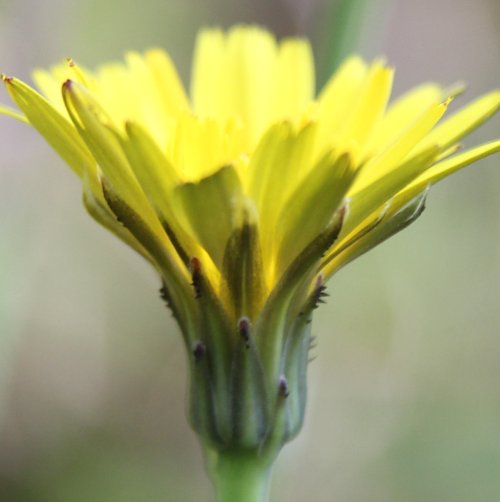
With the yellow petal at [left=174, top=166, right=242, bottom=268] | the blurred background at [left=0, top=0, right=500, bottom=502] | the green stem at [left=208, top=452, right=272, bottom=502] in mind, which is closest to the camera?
the yellow petal at [left=174, top=166, right=242, bottom=268]

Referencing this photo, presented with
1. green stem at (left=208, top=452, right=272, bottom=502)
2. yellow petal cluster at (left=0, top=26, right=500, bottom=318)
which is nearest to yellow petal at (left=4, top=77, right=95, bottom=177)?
yellow petal cluster at (left=0, top=26, right=500, bottom=318)

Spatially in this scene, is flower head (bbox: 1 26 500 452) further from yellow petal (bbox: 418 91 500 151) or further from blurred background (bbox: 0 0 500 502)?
blurred background (bbox: 0 0 500 502)

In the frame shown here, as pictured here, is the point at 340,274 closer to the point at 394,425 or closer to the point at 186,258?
the point at 394,425

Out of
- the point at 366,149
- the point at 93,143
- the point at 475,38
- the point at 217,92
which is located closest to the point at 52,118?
the point at 93,143

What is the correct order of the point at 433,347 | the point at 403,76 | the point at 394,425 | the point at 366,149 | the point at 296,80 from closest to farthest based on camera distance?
the point at 366,149 → the point at 296,80 → the point at 394,425 → the point at 433,347 → the point at 403,76

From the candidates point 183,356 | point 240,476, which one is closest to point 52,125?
point 240,476

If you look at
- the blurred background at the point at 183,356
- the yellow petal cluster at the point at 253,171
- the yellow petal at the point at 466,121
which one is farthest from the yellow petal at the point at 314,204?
the blurred background at the point at 183,356

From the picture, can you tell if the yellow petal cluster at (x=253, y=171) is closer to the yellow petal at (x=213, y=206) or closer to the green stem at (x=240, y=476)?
the yellow petal at (x=213, y=206)
